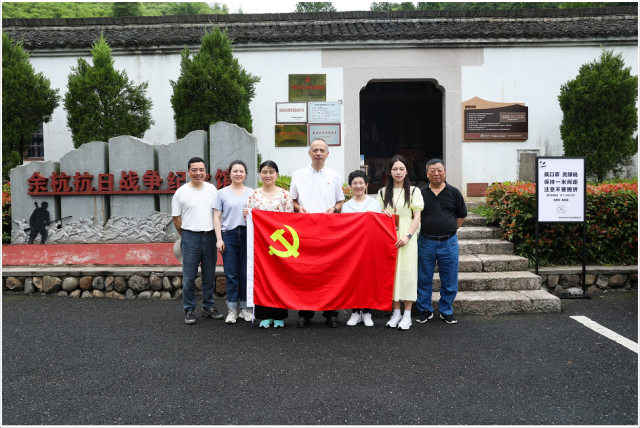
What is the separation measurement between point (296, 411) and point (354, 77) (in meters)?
8.45

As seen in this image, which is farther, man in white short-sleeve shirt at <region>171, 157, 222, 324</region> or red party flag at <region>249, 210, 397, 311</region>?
man in white short-sleeve shirt at <region>171, 157, 222, 324</region>

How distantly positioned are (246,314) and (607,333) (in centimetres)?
389

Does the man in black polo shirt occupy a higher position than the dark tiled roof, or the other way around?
the dark tiled roof

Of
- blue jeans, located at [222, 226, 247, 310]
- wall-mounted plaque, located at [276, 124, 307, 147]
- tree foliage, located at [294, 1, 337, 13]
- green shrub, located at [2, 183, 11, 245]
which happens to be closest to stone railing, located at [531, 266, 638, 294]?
blue jeans, located at [222, 226, 247, 310]

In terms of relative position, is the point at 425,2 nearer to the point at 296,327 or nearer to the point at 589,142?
the point at 589,142

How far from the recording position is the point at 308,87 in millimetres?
10250

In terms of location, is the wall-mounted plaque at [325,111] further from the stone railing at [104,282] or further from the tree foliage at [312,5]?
the tree foliage at [312,5]

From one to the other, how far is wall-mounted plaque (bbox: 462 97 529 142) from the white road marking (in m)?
5.81

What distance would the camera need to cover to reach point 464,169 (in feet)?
33.9

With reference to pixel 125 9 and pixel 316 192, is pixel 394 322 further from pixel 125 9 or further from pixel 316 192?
pixel 125 9

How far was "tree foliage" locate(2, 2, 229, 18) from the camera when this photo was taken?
57.2 feet

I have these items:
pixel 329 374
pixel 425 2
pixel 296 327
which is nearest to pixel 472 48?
pixel 296 327

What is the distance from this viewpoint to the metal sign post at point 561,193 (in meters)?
6.27

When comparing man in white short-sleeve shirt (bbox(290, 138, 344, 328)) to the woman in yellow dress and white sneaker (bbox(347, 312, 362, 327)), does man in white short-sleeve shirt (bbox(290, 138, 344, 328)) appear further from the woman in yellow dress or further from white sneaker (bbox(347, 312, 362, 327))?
the woman in yellow dress
